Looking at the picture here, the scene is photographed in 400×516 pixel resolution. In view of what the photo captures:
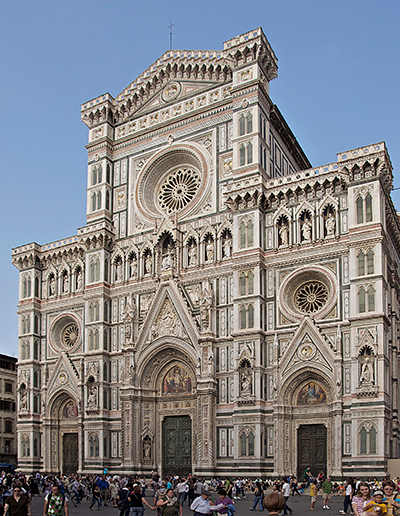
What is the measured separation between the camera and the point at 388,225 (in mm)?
35719

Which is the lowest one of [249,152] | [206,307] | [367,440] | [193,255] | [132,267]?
[367,440]

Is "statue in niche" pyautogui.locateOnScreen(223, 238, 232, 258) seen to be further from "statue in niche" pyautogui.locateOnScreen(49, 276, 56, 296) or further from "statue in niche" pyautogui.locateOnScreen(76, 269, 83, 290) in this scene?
"statue in niche" pyautogui.locateOnScreen(49, 276, 56, 296)

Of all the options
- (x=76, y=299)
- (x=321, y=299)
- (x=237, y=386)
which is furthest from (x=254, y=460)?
(x=76, y=299)

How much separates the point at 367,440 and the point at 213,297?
457 inches

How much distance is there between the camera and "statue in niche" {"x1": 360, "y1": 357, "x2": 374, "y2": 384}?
30.3 metres

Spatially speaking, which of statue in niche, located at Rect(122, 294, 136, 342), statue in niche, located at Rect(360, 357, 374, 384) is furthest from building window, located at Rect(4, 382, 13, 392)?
statue in niche, located at Rect(360, 357, 374, 384)

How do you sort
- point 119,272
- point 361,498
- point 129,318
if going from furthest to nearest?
point 119,272 < point 129,318 < point 361,498

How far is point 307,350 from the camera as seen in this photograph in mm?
32781

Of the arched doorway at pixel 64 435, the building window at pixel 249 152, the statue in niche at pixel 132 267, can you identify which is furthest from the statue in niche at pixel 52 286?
the building window at pixel 249 152

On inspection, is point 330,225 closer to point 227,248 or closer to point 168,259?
point 227,248

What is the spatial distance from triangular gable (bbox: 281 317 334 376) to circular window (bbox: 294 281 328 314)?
3.64ft

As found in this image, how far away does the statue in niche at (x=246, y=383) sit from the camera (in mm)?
33625

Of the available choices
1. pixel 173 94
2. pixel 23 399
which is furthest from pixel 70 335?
pixel 173 94

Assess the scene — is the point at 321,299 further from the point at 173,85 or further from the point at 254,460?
the point at 173,85
